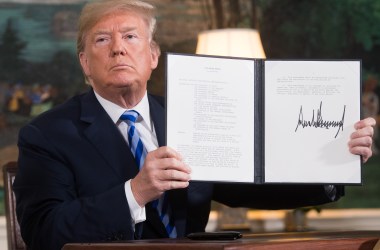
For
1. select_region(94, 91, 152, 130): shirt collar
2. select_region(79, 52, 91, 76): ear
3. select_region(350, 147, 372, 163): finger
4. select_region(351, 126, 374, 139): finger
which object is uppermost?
select_region(79, 52, 91, 76): ear

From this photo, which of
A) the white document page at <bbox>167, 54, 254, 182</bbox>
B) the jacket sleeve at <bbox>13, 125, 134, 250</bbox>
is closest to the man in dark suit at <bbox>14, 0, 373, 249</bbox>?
the jacket sleeve at <bbox>13, 125, 134, 250</bbox>

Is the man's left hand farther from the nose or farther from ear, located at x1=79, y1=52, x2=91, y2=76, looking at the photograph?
ear, located at x1=79, y1=52, x2=91, y2=76

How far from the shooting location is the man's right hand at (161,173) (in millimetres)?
2768

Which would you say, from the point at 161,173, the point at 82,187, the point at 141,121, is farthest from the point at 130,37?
the point at 161,173

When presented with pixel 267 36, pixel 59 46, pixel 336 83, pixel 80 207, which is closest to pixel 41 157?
pixel 80 207

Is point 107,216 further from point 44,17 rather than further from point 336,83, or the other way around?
point 44,17

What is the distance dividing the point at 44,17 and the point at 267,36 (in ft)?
4.84

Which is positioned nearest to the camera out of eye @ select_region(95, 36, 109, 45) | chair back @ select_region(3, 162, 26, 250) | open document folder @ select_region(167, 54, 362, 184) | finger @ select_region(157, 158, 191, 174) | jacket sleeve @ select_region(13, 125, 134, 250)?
finger @ select_region(157, 158, 191, 174)

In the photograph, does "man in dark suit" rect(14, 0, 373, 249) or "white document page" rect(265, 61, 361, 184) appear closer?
"man in dark suit" rect(14, 0, 373, 249)

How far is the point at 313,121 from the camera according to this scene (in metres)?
3.11

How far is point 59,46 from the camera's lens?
5.63 meters

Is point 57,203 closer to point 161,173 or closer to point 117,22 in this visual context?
point 161,173

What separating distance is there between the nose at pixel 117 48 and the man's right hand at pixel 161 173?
52 centimetres

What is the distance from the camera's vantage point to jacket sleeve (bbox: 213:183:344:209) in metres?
3.41
